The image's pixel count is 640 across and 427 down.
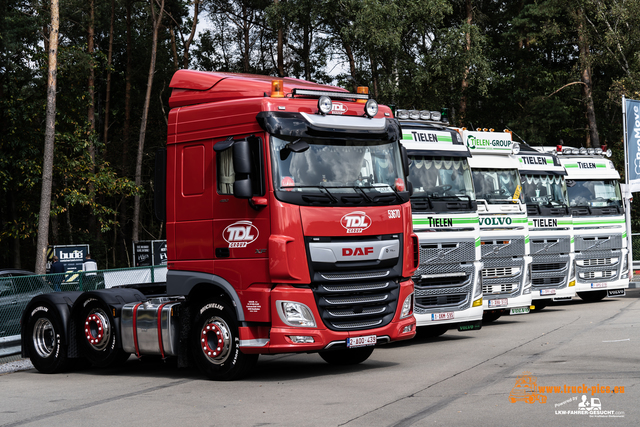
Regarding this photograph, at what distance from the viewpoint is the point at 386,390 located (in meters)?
8.82

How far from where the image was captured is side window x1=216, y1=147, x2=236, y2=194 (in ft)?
32.4

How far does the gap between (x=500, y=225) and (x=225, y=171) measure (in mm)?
7081

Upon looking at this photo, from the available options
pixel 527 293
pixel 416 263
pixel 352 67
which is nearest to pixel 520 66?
pixel 352 67

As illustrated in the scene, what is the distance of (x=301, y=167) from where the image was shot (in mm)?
9633

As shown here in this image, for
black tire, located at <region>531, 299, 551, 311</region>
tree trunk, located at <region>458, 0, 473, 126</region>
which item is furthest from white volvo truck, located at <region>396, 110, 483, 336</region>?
tree trunk, located at <region>458, 0, 473, 126</region>

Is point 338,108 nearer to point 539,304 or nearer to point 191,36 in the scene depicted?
point 539,304

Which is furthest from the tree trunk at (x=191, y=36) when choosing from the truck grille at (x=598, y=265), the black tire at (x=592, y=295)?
the truck grille at (x=598, y=265)

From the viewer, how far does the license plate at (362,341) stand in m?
9.77

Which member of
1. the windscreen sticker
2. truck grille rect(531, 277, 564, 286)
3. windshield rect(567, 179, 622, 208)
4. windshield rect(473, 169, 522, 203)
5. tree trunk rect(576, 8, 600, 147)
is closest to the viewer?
windshield rect(473, 169, 522, 203)

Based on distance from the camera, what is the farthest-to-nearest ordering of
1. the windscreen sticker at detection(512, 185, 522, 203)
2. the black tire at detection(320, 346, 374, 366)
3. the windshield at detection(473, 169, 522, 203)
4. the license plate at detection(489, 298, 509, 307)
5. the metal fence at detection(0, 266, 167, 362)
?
the windscreen sticker at detection(512, 185, 522, 203), the windshield at detection(473, 169, 522, 203), the license plate at detection(489, 298, 509, 307), the metal fence at detection(0, 266, 167, 362), the black tire at detection(320, 346, 374, 366)

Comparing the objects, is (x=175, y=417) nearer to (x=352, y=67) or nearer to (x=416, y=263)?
(x=416, y=263)

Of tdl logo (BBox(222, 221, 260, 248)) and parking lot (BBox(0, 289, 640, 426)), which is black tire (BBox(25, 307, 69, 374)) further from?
tdl logo (BBox(222, 221, 260, 248))

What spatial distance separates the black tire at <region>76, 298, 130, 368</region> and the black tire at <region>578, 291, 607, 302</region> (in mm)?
14392

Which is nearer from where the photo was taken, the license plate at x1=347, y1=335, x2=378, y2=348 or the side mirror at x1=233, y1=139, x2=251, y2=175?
the side mirror at x1=233, y1=139, x2=251, y2=175
